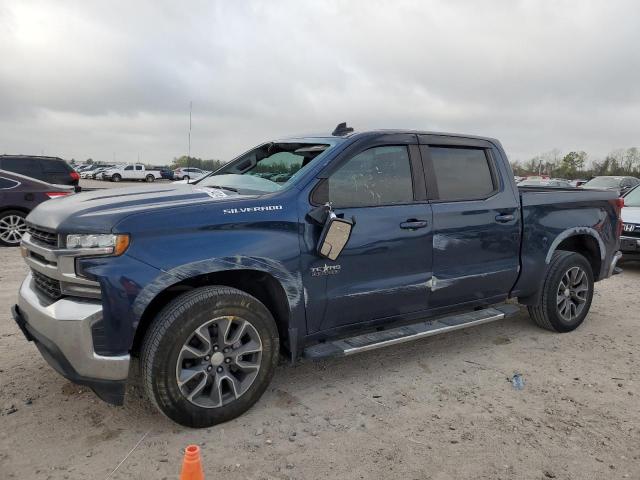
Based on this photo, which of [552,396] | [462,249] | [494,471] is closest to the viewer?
[494,471]

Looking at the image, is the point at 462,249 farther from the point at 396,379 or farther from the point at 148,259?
the point at 148,259

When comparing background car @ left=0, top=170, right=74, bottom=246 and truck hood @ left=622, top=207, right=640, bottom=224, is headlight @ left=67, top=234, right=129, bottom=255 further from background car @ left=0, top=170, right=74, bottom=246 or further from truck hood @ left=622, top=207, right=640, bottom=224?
truck hood @ left=622, top=207, right=640, bottom=224

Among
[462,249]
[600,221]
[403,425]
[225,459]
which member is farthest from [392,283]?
[600,221]

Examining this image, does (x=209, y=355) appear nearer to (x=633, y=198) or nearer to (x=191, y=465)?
(x=191, y=465)

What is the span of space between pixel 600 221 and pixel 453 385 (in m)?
2.67

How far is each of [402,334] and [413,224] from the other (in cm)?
82

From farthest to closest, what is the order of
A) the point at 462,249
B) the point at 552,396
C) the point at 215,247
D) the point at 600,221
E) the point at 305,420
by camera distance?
the point at 600,221
the point at 462,249
the point at 552,396
the point at 305,420
the point at 215,247

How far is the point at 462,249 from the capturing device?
157 inches

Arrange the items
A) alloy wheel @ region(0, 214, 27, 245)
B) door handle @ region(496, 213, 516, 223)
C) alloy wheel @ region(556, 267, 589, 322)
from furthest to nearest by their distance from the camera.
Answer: alloy wheel @ region(0, 214, 27, 245) < alloy wheel @ region(556, 267, 589, 322) < door handle @ region(496, 213, 516, 223)

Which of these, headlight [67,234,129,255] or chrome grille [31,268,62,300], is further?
chrome grille [31,268,62,300]

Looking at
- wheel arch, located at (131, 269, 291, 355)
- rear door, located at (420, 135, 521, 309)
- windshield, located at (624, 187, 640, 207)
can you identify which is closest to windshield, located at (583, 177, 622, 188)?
windshield, located at (624, 187, 640, 207)

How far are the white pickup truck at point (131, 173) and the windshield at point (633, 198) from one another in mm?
41115

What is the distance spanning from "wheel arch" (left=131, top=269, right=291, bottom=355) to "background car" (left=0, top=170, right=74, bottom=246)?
6.96 meters

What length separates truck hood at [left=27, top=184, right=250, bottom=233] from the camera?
278 cm
